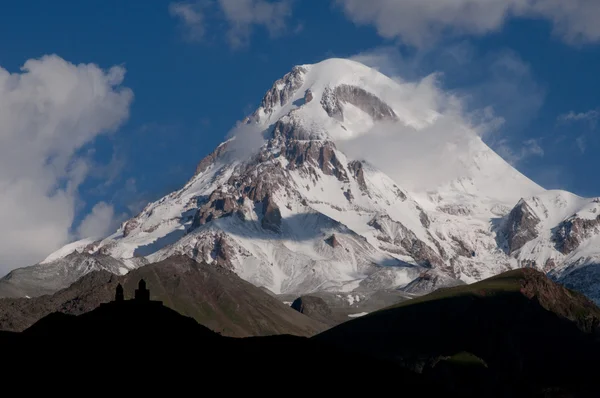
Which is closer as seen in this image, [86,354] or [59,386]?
[59,386]

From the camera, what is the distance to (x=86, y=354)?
200 meters

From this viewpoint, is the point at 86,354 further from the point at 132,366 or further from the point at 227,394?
the point at 227,394

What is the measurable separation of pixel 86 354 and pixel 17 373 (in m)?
13.0

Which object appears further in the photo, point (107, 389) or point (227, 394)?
point (227, 394)

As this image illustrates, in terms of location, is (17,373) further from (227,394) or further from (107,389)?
(227,394)

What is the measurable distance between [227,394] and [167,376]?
1081 cm

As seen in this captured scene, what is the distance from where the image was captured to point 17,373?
191500 millimetres

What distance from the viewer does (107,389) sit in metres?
185

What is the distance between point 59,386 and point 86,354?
14.7 meters

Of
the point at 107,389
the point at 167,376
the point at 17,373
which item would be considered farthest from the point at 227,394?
the point at 17,373

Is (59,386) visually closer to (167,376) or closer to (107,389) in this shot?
(107,389)

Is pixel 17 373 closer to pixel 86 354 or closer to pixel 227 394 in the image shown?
pixel 86 354

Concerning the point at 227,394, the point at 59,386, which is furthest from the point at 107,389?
the point at 227,394

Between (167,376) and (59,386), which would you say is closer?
(59,386)
